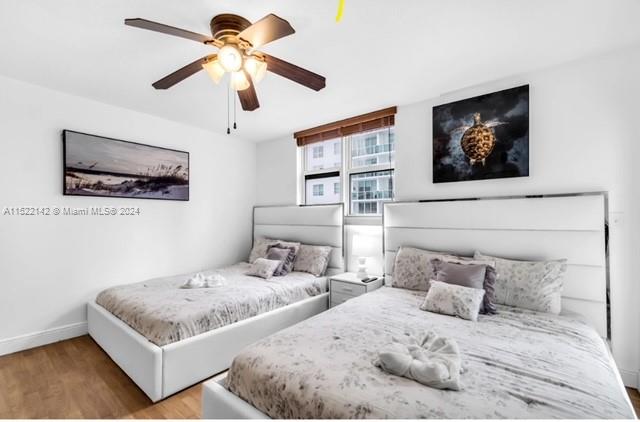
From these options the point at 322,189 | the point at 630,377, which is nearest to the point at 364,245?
the point at 322,189

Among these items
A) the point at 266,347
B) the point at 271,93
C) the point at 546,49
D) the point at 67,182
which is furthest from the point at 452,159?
the point at 67,182

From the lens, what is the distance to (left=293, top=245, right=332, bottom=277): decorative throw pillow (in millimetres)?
3406

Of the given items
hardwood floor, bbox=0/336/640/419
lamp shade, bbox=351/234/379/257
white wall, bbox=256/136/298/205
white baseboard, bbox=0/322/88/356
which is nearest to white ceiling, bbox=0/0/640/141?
white wall, bbox=256/136/298/205

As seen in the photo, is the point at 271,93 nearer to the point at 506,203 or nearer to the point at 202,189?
the point at 202,189

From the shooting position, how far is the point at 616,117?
7.01 ft

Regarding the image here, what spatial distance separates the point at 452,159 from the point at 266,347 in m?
2.43

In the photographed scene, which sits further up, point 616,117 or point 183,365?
point 616,117

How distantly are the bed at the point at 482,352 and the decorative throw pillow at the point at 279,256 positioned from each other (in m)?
1.23

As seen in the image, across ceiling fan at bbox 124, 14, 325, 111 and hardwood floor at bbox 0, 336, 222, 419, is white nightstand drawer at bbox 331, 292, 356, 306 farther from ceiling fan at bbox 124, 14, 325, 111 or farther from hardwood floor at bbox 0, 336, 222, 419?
ceiling fan at bbox 124, 14, 325, 111

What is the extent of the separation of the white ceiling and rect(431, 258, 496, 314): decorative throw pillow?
1622mm

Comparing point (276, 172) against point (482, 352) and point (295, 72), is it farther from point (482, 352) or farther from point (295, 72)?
point (482, 352)

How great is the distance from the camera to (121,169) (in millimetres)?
3193

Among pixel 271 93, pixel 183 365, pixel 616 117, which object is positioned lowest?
pixel 183 365

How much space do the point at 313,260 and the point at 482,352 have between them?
2183mm
